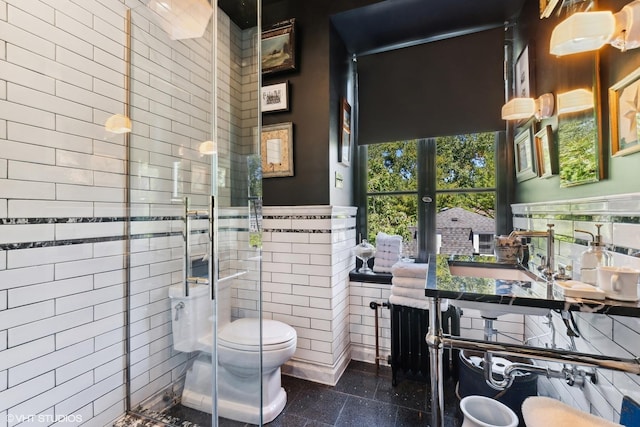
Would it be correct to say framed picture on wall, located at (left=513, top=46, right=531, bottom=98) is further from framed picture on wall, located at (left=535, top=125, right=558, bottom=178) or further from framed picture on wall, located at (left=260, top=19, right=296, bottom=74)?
framed picture on wall, located at (left=260, top=19, right=296, bottom=74)

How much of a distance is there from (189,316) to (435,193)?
2.08 meters

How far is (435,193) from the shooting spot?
249 cm

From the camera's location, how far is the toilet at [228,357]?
1.58 m

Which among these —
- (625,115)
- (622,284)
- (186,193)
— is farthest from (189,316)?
(625,115)

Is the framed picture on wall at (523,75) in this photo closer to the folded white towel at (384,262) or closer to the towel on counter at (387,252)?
the towel on counter at (387,252)

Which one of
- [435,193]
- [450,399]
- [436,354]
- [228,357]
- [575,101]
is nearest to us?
[436,354]

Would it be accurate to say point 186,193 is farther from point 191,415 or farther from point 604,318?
point 604,318

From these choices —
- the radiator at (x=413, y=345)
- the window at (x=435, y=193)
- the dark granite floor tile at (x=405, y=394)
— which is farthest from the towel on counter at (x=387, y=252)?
the dark granite floor tile at (x=405, y=394)

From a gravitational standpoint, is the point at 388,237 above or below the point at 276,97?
below

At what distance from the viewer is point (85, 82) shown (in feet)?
4.28

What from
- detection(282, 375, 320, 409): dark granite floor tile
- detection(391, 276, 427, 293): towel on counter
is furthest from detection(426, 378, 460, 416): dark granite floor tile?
detection(282, 375, 320, 409): dark granite floor tile

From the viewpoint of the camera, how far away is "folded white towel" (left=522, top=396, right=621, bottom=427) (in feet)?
2.94

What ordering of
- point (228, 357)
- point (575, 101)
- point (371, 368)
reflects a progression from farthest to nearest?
1. point (371, 368)
2. point (228, 357)
3. point (575, 101)

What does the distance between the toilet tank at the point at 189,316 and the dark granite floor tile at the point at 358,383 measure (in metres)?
1.00
